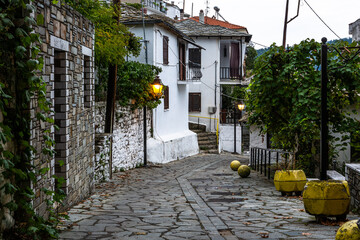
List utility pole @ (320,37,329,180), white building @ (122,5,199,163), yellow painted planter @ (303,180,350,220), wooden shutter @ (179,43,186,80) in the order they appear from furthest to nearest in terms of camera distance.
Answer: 1. wooden shutter @ (179,43,186,80)
2. white building @ (122,5,199,163)
3. utility pole @ (320,37,329,180)
4. yellow painted planter @ (303,180,350,220)

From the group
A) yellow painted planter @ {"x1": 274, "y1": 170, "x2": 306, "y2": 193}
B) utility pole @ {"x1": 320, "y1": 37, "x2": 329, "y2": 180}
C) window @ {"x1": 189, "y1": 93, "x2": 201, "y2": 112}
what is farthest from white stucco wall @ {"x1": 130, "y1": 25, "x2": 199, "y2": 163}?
utility pole @ {"x1": 320, "y1": 37, "x2": 329, "y2": 180}

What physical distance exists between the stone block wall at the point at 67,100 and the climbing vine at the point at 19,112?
1.49ft

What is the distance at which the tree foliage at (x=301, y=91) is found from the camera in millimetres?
13375

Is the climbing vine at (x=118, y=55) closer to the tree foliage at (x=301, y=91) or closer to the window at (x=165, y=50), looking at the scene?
the window at (x=165, y=50)

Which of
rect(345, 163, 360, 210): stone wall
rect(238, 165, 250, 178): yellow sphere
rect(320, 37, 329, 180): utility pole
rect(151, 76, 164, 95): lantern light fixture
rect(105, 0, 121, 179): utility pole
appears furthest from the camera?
rect(151, 76, 164, 95): lantern light fixture

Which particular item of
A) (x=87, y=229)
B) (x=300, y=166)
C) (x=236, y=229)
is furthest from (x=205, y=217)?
(x=300, y=166)

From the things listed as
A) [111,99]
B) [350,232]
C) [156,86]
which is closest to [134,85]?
[156,86]

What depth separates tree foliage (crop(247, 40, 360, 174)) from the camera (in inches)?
527

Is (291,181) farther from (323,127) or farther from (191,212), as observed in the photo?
(323,127)

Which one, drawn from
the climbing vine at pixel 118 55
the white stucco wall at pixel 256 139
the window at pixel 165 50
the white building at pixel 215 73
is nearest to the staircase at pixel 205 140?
the white building at pixel 215 73

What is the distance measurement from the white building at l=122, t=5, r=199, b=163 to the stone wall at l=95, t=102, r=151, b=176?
68.3 inches

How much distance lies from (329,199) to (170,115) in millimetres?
18169

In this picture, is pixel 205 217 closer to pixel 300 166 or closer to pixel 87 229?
pixel 87 229

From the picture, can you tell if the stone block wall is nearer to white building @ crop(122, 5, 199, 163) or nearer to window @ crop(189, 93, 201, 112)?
white building @ crop(122, 5, 199, 163)
